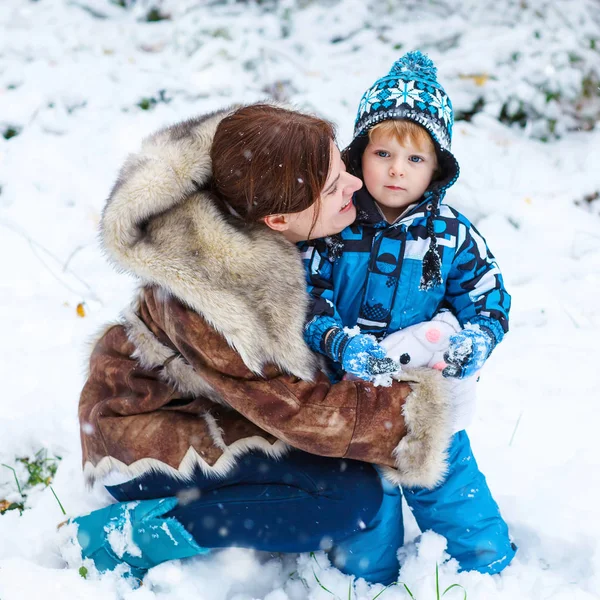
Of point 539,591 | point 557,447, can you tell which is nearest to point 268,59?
point 557,447

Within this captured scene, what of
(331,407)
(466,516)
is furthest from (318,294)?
(466,516)

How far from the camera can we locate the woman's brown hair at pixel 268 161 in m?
1.71

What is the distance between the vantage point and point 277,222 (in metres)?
1.85

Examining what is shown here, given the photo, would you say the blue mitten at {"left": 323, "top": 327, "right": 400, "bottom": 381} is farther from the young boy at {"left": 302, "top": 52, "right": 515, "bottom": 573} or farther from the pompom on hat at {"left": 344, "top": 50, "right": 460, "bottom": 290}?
the pompom on hat at {"left": 344, "top": 50, "right": 460, "bottom": 290}

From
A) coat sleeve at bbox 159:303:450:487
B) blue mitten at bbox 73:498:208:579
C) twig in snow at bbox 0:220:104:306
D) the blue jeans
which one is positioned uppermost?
coat sleeve at bbox 159:303:450:487

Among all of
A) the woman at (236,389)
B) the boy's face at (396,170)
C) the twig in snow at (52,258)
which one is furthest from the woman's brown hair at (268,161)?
the twig in snow at (52,258)

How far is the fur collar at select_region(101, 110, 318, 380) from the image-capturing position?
5.47 ft

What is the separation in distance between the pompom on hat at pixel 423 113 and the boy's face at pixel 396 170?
0.04 metres

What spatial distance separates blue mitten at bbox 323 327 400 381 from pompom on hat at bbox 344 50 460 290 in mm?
330

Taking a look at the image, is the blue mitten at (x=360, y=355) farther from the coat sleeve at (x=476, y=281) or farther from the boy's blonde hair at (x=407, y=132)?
the boy's blonde hair at (x=407, y=132)

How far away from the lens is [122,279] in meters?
3.28

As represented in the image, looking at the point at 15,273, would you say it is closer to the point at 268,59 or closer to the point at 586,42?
the point at 268,59

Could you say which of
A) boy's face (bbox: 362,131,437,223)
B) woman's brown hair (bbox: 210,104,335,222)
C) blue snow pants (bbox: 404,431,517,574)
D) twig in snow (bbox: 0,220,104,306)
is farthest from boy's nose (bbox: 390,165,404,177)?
twig in snow (bbox: 0,220,104,306)

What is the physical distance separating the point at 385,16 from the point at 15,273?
3728 mm
